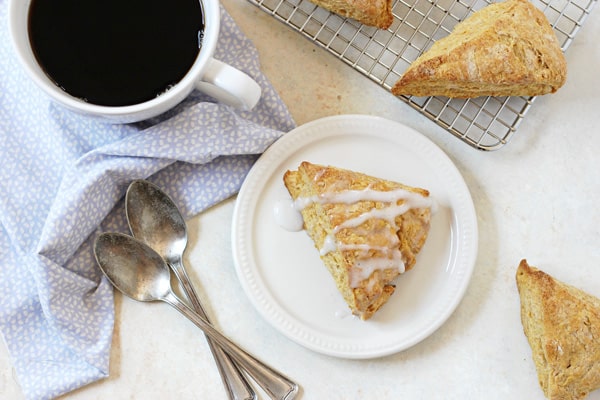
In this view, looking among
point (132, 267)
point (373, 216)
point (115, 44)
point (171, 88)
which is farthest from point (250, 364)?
point (115, 44)

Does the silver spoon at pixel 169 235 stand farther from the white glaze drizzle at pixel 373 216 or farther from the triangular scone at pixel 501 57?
the triangular scone at pixel 501 57

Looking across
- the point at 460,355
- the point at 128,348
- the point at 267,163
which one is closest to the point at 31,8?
the point at 267,163

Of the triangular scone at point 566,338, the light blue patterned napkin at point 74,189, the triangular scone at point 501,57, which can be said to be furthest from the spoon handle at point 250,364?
the triangular scone at point 501,57

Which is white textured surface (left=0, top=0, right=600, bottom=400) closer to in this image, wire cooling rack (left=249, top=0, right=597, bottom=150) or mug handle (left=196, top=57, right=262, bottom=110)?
wire cooling rack (left=249, top=0, right=597, bottom=150)

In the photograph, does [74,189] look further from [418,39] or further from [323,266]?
[418,39]

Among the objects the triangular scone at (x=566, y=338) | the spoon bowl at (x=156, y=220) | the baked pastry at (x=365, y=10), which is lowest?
the spoon bowl at (x=156, y=220)

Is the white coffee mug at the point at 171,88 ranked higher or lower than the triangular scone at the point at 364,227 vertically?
higher

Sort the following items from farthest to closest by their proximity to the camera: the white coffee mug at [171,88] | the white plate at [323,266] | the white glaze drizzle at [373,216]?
the white plate at [323,266], the white glaze drizzle at [373,216], the white coffee mug at [171,88]
